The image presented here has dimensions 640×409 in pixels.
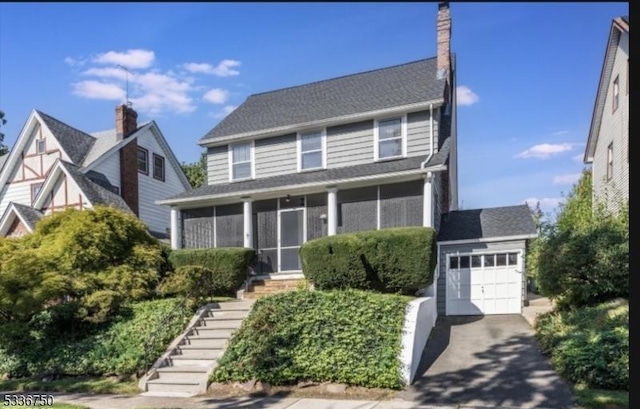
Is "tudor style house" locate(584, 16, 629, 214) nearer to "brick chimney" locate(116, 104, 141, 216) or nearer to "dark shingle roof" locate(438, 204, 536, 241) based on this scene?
"dark shingle roof" locate(438, 204, 536, 241)

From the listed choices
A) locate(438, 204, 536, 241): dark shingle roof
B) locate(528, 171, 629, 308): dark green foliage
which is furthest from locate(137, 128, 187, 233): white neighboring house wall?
locate(528, 171, 629, 308): dark green foliage

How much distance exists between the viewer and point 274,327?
8.43 meters

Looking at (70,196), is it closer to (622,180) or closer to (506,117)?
(506,117)

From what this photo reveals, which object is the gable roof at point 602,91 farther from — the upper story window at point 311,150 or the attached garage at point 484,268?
the upper story window at point 311,150

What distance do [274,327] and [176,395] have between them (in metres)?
2.09

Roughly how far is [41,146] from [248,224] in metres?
13.7

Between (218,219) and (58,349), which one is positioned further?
(218,219)

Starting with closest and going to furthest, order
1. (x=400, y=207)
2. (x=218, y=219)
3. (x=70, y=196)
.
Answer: (x=400, y=207) → (x=218, y=219) → (x=70, y=196)

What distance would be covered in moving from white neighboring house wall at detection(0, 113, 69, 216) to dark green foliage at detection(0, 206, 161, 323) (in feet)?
33.6

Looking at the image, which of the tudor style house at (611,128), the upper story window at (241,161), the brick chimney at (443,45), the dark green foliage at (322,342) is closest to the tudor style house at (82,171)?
the upper story window at (241,161)

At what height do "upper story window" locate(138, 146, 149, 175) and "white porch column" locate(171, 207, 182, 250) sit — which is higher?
"upper story window" locate(138, 146, 149, 175)

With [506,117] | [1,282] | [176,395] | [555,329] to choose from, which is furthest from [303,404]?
[1,282]

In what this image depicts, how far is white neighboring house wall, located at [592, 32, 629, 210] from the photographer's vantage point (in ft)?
50.0

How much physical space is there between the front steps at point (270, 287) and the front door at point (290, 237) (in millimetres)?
832
